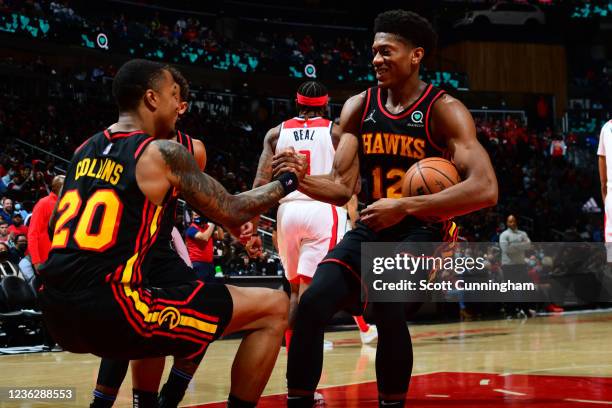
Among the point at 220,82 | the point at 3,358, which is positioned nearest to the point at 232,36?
the point at 220,82

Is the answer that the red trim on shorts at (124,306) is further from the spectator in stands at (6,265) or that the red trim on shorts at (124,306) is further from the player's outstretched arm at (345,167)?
the spectator in stands at (6,265)

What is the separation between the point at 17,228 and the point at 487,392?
25.6ft

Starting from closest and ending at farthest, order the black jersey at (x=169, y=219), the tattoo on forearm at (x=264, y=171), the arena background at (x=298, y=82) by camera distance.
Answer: the black jersey at (x=169, y=219) → the tattoo on forearm at (x=264, y=171) → the arena background at (x=298, y=82)

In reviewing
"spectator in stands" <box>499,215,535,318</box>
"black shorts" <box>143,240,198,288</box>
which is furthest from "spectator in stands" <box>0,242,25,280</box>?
"spectator in stands" <box>499,215,535,318</box>

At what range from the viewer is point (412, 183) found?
405cm

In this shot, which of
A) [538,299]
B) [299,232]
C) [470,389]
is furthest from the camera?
[538,299]

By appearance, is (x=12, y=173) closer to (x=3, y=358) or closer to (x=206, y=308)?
(x=3, y=358)

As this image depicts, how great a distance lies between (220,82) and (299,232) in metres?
22.1

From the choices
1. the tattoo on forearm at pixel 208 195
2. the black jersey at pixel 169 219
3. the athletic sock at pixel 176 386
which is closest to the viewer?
the tattoo on forearm at pixel 208 195

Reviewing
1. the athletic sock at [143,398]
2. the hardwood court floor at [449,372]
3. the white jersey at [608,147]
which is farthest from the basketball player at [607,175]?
the athletic sock at [143,398]

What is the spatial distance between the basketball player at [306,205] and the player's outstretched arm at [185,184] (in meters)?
2.55

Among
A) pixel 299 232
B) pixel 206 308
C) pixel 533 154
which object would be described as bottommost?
pixel 206 308

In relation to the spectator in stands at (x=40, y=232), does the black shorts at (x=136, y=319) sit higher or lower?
lower

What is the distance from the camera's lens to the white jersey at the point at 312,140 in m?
6.08
